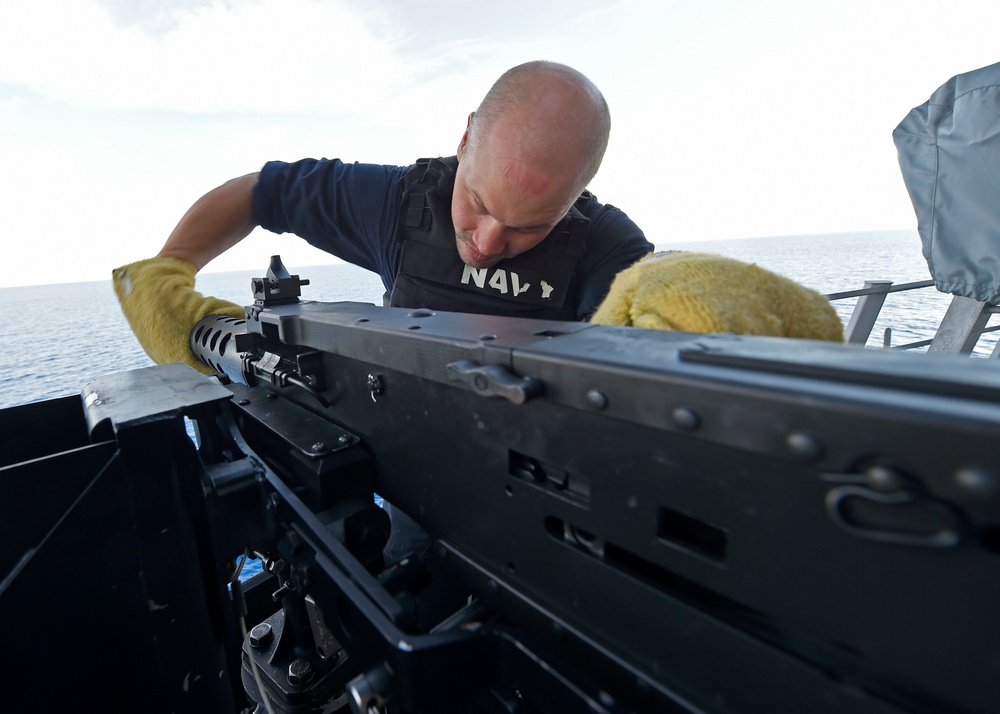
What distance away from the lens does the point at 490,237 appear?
60.9 inches

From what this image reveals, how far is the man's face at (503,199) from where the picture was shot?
4.49 feet

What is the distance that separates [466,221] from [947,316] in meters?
4.55

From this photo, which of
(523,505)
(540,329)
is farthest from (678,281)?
(523,505)

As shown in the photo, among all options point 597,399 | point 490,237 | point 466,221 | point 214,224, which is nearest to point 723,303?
point 597,399

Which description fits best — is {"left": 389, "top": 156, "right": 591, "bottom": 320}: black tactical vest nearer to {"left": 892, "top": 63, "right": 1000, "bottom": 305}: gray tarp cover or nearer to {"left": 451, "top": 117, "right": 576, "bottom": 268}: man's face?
{"left": 451, "top": 117, "right": 576, "bottom": 268}: man's face

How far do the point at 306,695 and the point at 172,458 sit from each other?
66 centimetres

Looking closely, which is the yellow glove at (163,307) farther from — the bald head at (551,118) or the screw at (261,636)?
the bald head at (551,118)

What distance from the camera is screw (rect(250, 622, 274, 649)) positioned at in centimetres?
114

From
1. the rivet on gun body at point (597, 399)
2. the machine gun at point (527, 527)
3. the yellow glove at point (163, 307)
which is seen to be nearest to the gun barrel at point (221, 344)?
the yellow glove at point (163, 307)

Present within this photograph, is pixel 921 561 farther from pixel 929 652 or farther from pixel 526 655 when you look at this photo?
pixel 526 655

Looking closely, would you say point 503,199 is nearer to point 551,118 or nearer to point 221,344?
point 551,118

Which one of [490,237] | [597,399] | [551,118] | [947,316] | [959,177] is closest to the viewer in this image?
[597,399]

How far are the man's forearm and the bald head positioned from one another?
4.01ft

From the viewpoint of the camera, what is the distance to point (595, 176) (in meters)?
1.60
